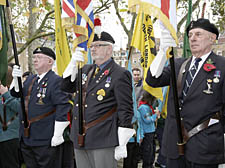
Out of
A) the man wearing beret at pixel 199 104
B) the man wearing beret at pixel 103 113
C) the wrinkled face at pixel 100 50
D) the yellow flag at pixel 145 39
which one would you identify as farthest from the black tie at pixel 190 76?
the yellow flag at pixel 145 39

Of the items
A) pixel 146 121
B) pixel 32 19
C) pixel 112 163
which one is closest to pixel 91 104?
pixel 112 163

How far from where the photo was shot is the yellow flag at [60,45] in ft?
17.4

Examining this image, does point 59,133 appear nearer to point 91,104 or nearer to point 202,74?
point 91,104

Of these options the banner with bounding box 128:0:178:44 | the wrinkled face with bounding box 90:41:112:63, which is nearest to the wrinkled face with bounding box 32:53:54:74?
the wrinkled face with bounding box 90:41:112:63

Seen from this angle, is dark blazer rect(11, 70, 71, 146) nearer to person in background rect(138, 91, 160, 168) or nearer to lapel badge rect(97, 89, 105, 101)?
lapel badge rect(97, 89, 105, 101)

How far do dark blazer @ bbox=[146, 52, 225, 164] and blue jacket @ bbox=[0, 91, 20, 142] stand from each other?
2203 mm

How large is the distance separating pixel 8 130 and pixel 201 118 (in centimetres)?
274

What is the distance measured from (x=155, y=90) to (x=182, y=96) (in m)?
1.57

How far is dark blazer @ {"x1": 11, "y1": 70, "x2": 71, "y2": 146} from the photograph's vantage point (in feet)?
14.1

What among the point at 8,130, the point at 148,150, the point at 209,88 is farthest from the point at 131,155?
the point at 209,88

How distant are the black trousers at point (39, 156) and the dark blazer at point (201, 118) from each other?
69.3 inches

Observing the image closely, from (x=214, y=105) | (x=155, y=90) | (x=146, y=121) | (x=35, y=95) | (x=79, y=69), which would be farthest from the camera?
(x=146, y=121)

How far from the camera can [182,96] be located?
3.23 meters

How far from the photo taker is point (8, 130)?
4.45m
